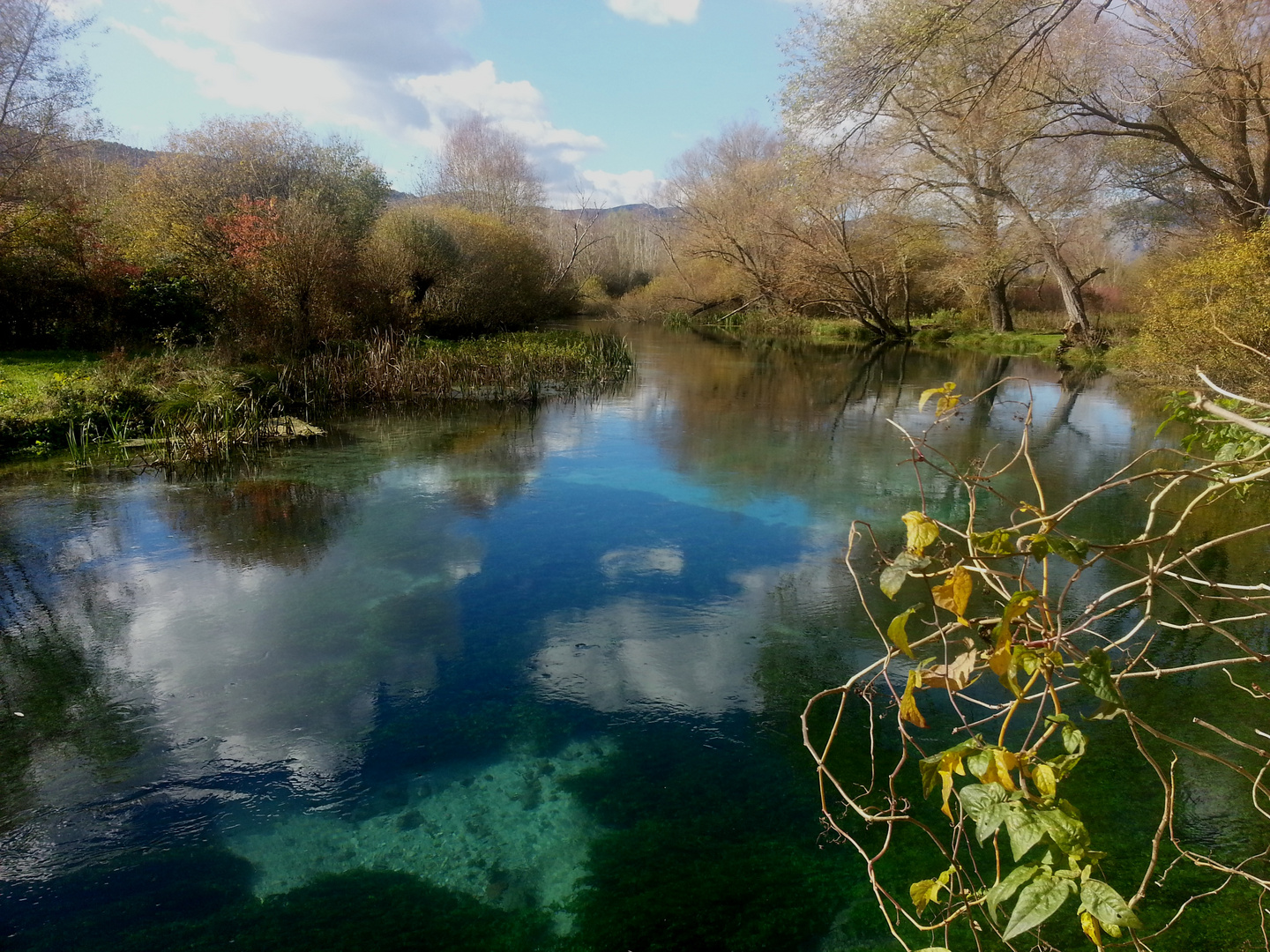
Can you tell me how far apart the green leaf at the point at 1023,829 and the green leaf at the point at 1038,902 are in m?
0.06

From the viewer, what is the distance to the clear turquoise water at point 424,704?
2.78 metres

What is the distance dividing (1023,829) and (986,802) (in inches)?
3.1

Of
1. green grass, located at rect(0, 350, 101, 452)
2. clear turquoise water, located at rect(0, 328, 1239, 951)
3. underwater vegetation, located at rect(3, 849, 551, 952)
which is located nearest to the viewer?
underwater vegetation, located at rect(3, 849, 551, 952)

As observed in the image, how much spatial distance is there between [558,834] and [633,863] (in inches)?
13.2

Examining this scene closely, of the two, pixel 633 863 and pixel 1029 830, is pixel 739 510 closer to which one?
pixel 633 863

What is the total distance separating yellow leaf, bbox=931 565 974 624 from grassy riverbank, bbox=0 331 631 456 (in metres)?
8.83

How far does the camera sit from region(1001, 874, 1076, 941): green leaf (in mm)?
1245

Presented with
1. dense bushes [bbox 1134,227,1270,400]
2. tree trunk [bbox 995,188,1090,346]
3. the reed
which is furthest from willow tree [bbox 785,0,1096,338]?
the reed

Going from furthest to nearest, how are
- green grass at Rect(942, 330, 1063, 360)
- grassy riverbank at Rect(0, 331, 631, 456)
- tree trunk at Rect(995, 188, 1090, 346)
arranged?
green grass at Rect(942, 330, 1063, 360)
tree trunk at Rect(995, 188, 1090, 346)
grassy riverbank at Rect(0, 331, 631, 456)

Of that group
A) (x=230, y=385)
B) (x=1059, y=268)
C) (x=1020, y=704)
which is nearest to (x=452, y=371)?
(x=230, y=385)

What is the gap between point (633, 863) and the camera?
2969 mm

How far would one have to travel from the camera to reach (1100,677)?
51.8 inches

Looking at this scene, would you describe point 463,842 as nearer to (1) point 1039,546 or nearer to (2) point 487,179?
(1) point 1039,546

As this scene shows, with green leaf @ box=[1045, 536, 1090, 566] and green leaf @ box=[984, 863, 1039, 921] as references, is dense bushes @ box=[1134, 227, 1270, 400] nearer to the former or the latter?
green leaf @ box=[1045, 536, 1090, 566]
